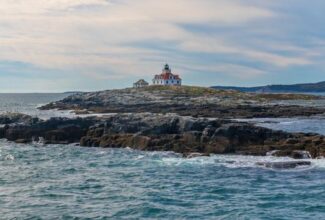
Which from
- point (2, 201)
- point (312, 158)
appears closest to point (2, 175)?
point (2, 201)

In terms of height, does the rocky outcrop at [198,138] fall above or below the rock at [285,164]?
above

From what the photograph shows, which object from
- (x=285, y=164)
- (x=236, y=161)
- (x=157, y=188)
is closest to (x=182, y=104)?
(x=236, y=161)

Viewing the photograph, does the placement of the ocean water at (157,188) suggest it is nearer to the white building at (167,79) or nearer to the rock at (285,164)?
the rock at (285,164)

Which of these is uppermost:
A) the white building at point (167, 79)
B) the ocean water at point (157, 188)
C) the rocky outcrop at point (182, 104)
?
the white building at point (167, 79)

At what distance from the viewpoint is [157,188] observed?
30578mm

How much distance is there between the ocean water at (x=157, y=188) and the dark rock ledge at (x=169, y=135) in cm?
275

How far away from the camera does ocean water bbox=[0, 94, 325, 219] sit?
25047mm

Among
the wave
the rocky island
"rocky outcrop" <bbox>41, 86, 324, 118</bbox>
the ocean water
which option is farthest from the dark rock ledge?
"rocky outcrop" <bbox>41, 86, 324, 118</bbox>

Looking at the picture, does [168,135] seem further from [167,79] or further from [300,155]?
[167,79]

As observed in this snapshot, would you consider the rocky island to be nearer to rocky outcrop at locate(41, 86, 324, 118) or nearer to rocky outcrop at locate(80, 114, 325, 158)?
rocky outcrop at locate(80, 114, 325, 158)

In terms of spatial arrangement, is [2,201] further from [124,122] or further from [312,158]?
[124,122]

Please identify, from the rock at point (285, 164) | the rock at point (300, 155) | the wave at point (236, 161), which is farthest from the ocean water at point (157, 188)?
the rock at point (300, 155)

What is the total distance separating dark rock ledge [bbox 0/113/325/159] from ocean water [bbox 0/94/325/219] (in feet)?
9.03

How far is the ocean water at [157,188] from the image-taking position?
82.2ft
